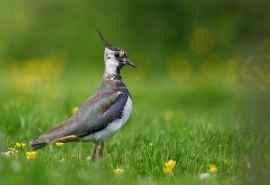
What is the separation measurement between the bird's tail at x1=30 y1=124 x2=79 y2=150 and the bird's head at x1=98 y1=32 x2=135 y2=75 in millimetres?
1029

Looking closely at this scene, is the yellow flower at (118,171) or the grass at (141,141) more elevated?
the grass at (141,141)

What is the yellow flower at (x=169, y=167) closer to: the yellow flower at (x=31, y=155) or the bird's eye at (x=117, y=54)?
the yellow flower at (x=31, y=155)

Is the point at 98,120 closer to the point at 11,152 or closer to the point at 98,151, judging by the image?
the point at 98,151

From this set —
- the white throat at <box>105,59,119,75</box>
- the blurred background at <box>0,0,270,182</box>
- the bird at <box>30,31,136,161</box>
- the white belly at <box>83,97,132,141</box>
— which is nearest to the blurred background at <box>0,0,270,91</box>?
the blurred background at <box>0,0,270,182</box>

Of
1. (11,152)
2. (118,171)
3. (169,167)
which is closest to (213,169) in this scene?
(169,167)

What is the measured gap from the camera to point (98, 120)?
8773 millimetres

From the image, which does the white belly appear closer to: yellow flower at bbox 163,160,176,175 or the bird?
the bird

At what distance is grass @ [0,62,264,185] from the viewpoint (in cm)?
727

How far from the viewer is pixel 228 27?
61.1ft

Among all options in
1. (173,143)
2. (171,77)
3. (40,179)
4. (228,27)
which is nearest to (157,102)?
(171,77)

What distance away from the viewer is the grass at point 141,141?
7266 mm

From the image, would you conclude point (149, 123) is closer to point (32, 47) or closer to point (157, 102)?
point (157, 102)

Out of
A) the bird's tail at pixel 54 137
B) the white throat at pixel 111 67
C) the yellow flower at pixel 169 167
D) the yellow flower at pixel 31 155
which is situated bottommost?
the yellow flower at pixel 169 167

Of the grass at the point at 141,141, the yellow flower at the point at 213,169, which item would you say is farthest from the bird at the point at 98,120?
the yellow flower at the point at 213,169
